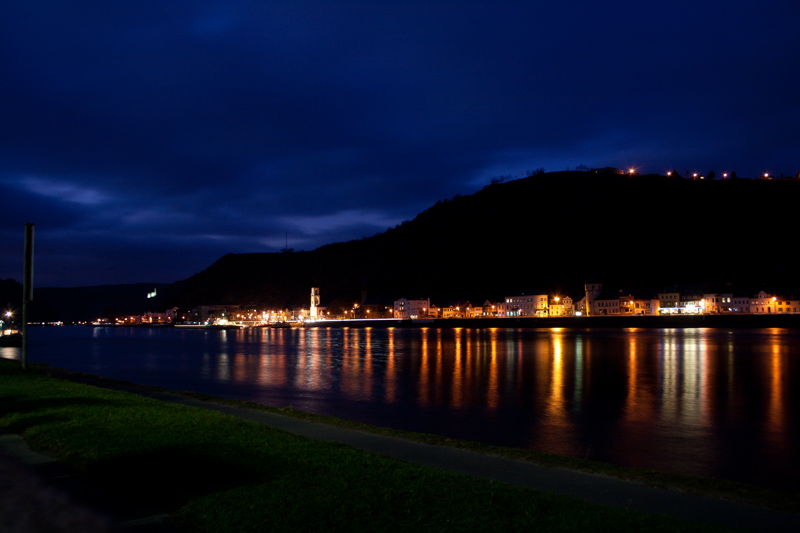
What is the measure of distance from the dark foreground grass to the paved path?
0.64 meters

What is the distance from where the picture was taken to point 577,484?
22.5 feet

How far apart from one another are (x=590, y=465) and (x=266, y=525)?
16.3 ft

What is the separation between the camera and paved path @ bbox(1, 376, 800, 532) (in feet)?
19.0

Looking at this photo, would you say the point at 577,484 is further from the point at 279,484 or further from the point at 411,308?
the point at 411,308

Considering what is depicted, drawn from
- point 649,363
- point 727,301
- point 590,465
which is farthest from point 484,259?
point 590,465

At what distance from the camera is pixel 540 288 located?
518 ft

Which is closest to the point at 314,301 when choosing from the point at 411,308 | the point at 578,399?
the point at 411,308

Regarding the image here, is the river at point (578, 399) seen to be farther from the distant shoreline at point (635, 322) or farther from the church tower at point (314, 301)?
the church tower at point (314, 301)

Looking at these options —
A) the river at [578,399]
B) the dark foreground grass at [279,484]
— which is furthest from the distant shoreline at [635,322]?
the dark foreground grass at [279,484]

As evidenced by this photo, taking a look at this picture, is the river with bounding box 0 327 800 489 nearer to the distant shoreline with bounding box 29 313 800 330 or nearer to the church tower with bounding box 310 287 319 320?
the distant shoreline with bounding box 29 313 800 330

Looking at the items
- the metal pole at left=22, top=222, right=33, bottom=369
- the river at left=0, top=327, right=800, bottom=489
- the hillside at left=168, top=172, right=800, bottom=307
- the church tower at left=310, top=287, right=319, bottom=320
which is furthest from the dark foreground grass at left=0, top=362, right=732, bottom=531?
the church tower at left=310, top=287, right=319, bottom=320

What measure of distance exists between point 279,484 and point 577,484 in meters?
3.68

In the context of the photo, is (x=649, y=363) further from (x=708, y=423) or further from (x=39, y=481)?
(x=39, y=481)

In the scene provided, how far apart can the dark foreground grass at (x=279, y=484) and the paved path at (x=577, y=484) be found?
2.10 feet
